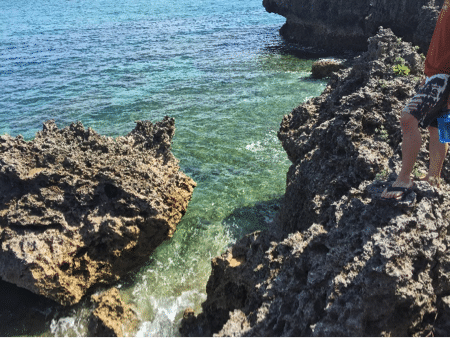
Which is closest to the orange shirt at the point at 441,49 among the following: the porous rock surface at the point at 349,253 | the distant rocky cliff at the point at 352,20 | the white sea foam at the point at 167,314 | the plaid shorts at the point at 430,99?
the plaid shorts at the point at 430,99

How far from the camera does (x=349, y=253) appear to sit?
3.41 metres

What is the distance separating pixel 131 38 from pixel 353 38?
1962 centimetres

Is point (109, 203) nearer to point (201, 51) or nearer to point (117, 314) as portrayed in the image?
point (117, 314)

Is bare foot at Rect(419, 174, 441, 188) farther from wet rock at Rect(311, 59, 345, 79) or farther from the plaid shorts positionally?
wet rock at Rect(311, 59, 345, 79)

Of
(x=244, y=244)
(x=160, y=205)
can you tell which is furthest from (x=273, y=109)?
(x=244, y=244)

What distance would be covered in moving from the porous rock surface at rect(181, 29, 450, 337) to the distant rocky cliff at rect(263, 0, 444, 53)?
1899cm

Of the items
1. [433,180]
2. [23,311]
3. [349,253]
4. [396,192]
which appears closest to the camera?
[349,253]

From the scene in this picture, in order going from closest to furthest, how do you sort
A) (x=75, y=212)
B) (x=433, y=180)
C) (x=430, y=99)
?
(x=430, y=99) → (x=433, y=180) → (x=75, y=212)

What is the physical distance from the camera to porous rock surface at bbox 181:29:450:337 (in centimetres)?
311

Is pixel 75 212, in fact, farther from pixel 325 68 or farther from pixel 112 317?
pixel 325 68

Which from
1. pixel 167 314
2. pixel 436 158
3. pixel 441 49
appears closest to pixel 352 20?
pixel 441 49

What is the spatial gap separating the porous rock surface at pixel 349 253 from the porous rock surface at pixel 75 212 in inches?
83.0

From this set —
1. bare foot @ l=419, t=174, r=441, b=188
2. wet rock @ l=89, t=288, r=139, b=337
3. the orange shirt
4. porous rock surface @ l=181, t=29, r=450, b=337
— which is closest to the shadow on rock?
wet rock @ l=89, t=288, r=139, b=337

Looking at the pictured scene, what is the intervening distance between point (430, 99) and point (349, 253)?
1.95 metres
